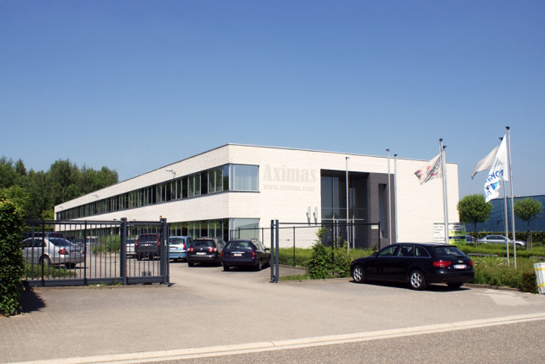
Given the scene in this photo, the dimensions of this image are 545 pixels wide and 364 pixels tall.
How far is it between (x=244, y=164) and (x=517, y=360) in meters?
27.8

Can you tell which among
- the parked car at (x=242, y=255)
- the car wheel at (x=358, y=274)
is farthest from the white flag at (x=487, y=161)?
the parked car at (x=242, y=255)

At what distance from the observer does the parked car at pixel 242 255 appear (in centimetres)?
2286

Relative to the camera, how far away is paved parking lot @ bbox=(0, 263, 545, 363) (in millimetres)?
8344

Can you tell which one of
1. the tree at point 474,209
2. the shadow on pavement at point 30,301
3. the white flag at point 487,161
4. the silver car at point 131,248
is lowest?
the shadow on pavement at point 30,301

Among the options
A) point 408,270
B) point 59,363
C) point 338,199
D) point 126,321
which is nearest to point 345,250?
point 408,270

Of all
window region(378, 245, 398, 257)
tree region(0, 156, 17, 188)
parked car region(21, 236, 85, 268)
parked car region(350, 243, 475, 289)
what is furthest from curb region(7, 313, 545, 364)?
tree region(0, 156, 17, 188)

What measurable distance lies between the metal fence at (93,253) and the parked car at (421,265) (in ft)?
22.9

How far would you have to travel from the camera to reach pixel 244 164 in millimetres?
34125

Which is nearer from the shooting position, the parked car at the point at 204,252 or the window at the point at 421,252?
the window at the point at 421,252

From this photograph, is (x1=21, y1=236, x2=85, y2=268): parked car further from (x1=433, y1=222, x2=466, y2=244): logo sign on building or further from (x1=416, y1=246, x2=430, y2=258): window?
(x1=433, y1=222, x2=466, y2=244): logo sign on building

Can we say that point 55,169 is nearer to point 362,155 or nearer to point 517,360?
point 362,155

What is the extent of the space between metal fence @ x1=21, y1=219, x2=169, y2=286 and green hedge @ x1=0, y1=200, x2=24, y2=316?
3476 mm

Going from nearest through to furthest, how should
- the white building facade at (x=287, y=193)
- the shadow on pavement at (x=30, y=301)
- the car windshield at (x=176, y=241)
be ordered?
1. the shadow on pavement at (x=30, y=301)
2. the car windshield at (x=176, y=241)
3. the white building facade at (x=287, y=193)

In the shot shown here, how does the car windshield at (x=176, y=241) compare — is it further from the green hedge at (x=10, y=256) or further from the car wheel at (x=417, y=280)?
the green hedge at (x=10, y=256)
